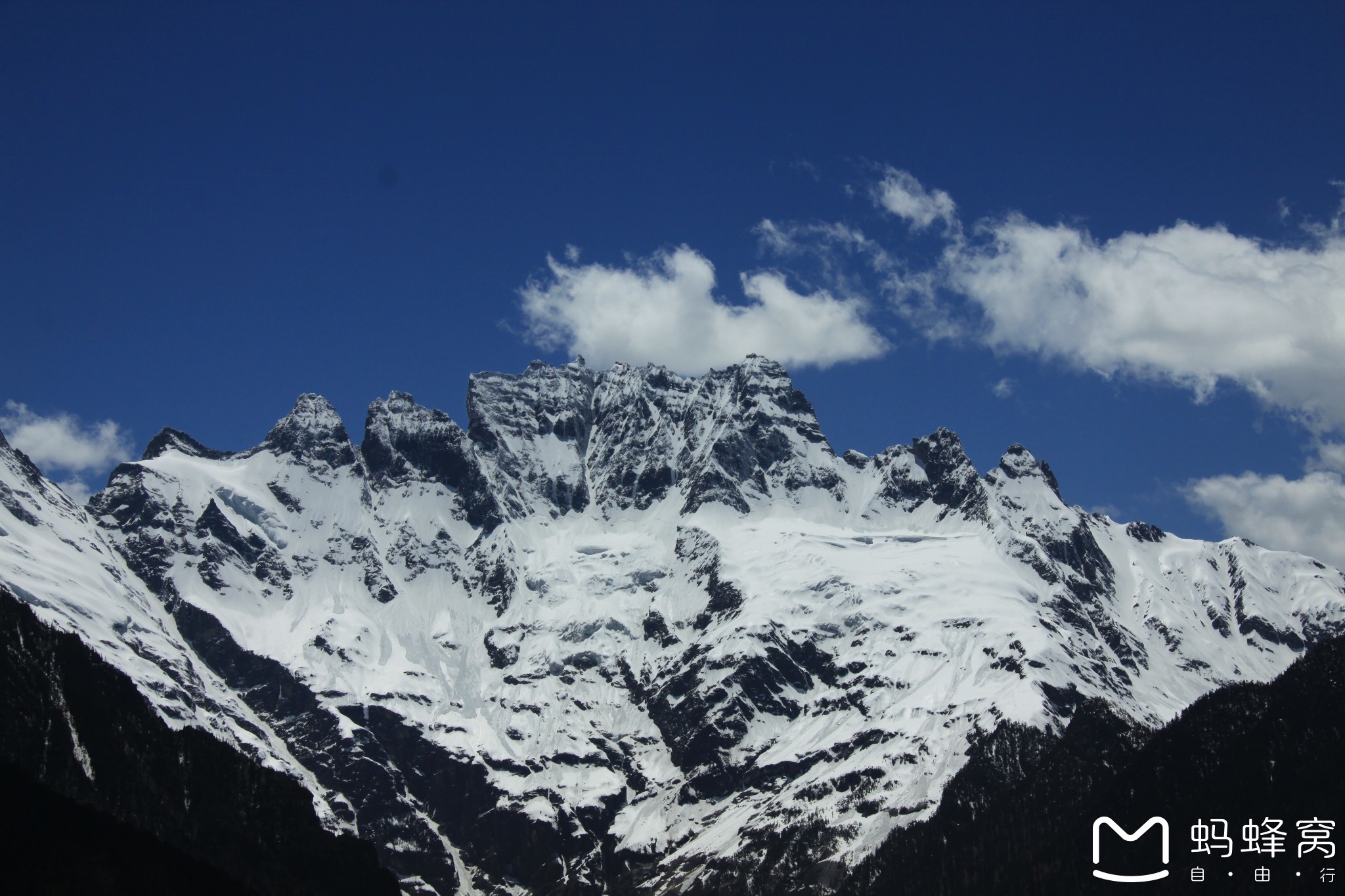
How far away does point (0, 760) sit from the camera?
180 meters

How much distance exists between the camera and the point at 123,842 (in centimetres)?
17788

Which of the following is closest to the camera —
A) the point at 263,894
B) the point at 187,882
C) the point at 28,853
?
the point at 28,853

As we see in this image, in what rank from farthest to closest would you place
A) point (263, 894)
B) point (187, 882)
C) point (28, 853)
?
1. point (263, 894)
2. point (187, 882)
3. point (28, 853)

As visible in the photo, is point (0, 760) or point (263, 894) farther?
point (263, 894)

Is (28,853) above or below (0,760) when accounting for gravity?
below

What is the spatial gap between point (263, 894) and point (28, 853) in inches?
1512

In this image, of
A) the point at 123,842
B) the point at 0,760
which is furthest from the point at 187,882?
the point at 0,760

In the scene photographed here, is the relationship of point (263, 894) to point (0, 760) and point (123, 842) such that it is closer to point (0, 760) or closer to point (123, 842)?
point (123, 842)

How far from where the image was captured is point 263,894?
193750mm

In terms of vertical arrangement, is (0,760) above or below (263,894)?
above

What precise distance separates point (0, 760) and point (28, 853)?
21.4m

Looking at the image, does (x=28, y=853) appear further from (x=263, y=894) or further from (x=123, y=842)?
(x=263, y=894)

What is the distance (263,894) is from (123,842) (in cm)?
2315

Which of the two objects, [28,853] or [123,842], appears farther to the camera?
[123,842]
